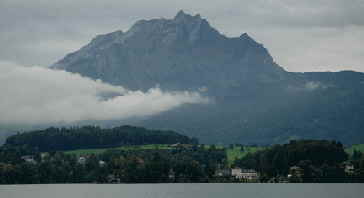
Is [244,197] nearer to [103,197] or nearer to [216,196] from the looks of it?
[216,196]

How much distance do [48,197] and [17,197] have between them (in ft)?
19.1

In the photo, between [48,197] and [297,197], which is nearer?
[297,197]

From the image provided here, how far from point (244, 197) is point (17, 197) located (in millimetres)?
40275

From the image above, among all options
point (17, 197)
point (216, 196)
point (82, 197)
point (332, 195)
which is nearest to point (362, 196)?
point (332, 195)

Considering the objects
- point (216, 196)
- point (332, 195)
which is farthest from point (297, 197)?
point (216, 196)

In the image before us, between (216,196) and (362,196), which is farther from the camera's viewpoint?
(216,196)

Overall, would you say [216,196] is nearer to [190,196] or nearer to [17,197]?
[190,196]

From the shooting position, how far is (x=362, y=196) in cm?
12850

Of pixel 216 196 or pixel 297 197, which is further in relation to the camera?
pixel 216 196

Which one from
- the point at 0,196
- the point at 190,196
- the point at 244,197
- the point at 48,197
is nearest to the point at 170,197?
the point at 190,196

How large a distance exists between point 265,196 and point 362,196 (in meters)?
17.1

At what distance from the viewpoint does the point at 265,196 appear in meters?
137

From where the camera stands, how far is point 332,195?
133125mm

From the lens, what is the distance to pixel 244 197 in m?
135
